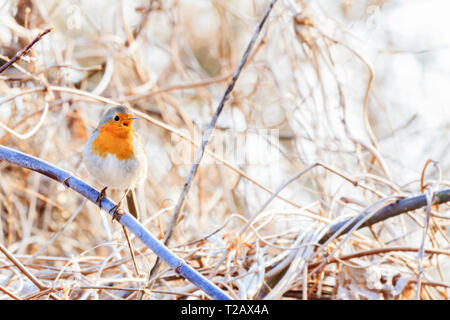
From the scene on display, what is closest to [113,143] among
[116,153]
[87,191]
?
[116,153]

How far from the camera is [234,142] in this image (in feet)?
10.4

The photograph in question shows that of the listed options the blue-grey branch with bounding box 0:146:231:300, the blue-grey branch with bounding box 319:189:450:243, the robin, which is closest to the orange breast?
the robin

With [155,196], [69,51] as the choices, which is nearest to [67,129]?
[69,51]

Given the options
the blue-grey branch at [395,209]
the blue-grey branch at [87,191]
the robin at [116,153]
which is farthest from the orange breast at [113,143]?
the blue-grey branch at [395,209]

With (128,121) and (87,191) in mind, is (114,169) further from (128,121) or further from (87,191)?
(87,191)

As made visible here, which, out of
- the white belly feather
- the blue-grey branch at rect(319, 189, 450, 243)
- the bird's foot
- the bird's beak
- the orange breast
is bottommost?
the bird's foot

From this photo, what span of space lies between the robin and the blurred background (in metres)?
0.12

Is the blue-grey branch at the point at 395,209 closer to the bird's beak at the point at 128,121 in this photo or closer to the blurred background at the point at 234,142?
the blurred background at the point at 234,142

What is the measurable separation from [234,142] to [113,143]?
1.21 metres

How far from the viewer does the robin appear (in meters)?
2.05

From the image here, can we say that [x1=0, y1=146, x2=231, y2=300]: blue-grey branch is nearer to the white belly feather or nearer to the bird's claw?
the bird's claw

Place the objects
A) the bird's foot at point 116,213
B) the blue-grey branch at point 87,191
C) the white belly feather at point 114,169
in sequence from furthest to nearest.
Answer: the white belly feather at point 114,169
the bird's foot at point 116,213
the blue-grey branch at point 87,191

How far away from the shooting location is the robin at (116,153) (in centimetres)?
205

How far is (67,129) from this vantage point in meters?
3.47
